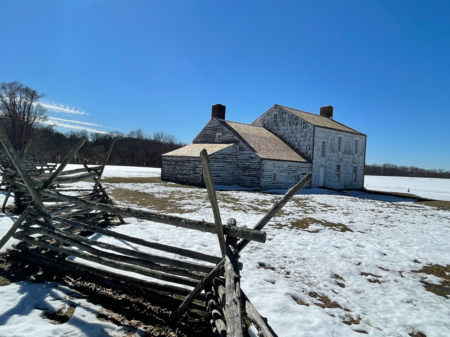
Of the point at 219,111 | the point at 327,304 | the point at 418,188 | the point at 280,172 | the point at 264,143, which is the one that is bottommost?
the point at 327,304

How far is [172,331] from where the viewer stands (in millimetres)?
3172

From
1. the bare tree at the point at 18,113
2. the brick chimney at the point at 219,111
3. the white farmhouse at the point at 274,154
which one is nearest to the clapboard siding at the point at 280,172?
the white farmhouse at the point at 274,154

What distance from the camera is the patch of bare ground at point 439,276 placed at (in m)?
5.07

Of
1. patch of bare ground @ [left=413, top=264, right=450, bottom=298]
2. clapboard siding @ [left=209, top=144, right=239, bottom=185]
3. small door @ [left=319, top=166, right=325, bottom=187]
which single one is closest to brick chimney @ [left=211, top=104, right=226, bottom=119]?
clapboard siding @ [left=209, top=144, right=239, bottom=185]

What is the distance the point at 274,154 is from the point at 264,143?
222 centimetres

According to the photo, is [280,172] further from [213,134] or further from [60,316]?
[60,316]

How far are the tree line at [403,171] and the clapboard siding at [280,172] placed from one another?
69679 millimetres

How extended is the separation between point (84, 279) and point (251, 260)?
11.3 feet

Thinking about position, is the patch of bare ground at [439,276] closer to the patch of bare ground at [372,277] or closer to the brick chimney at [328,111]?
the patch of bare ground at [372,277]

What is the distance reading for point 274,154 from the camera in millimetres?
23406

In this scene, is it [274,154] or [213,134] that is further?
[213,134]

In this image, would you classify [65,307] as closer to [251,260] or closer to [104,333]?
[104,333]

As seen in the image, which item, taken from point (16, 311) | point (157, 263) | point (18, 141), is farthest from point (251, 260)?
point (18, 141)

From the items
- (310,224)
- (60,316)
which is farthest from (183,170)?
(60,316)
